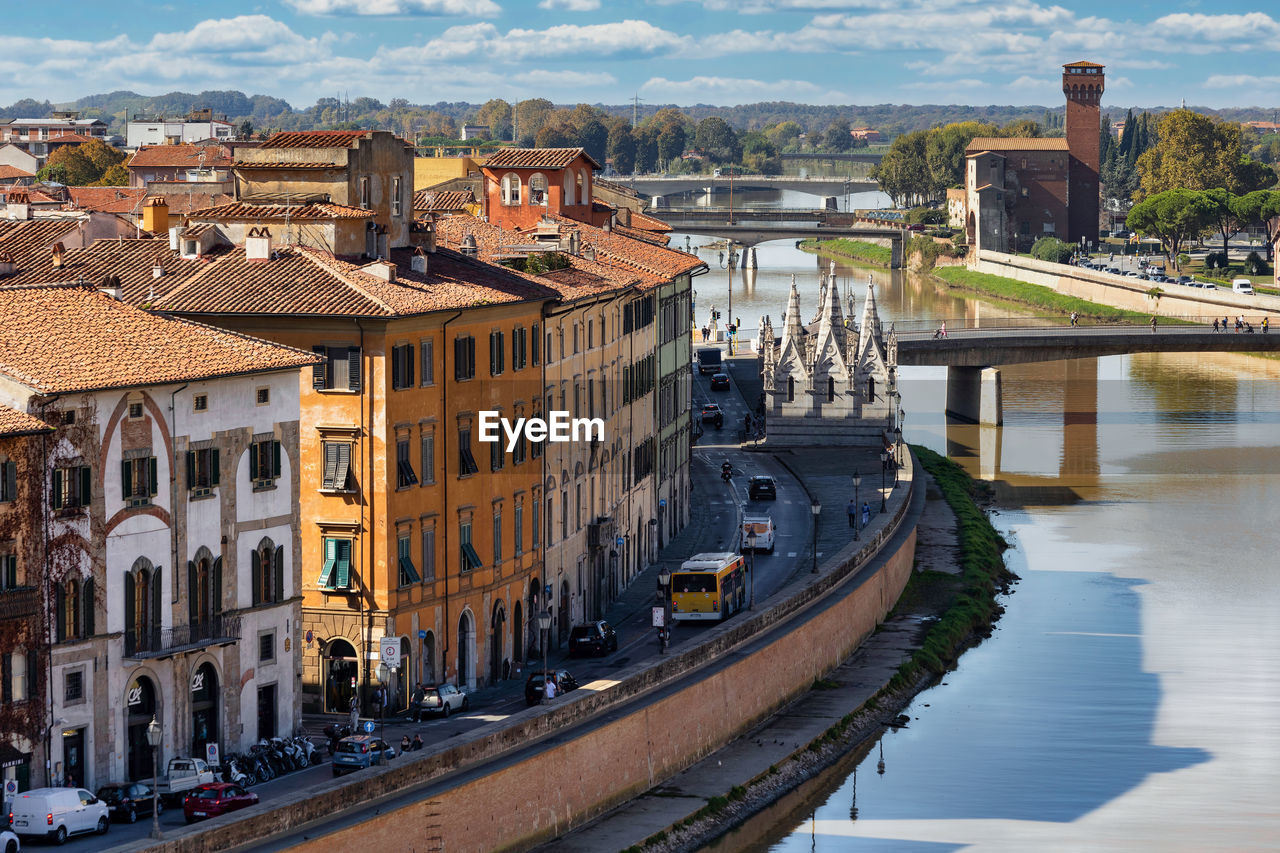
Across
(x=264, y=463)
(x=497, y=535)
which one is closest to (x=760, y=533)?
(x=497, y=535)

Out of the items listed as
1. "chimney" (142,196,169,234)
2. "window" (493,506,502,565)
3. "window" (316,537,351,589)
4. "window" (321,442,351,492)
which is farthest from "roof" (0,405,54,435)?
"chimney" (142,196,169,234)

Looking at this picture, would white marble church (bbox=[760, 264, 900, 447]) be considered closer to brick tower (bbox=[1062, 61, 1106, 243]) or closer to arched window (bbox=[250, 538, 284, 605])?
arched window (bbox=[250, 538, 284, 605])

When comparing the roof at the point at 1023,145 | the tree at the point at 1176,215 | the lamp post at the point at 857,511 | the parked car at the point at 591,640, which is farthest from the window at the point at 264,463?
the roof at the point at 1023,145

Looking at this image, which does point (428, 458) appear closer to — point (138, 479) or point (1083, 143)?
point (138, 479)

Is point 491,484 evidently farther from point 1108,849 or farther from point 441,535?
point 1108,849

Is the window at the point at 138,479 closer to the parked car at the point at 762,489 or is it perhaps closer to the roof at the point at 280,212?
the roof at the point at 280,212

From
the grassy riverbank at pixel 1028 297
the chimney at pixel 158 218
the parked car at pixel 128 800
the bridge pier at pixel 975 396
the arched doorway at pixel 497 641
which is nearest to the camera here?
the parked car at pixel 128 800
